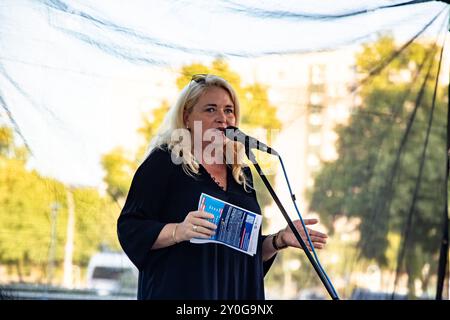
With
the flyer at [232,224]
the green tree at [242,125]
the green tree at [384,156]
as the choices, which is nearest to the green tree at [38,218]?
the green tree at [242,125]

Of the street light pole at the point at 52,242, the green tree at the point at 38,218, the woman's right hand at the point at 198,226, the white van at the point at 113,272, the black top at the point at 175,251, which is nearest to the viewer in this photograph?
the woman's right hand at the point at 198,226


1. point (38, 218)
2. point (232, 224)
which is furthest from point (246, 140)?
point (38, 218)

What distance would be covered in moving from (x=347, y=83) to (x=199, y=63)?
1.20m

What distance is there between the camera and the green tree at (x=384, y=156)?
153 inches

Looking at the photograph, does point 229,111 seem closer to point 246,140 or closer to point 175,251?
point 246,140

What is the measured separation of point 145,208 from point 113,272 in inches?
69.0

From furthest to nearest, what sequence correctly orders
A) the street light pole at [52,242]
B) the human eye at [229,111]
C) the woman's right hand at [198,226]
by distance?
the street light pole at [52,242], the human eye at [229,111], the woman's right hand at [198,226]

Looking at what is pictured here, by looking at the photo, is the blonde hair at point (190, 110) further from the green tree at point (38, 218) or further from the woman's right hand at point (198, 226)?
the green tree at point (38, 218)

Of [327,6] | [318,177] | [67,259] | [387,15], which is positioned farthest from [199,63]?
[318,177]

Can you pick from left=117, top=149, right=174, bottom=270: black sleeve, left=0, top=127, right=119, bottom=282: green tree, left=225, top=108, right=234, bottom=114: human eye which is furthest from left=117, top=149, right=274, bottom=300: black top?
left=0, top=127, right=119, bottom=282: green tree

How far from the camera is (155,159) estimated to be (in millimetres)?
2367

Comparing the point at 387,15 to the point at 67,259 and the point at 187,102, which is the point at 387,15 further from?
the point at 67,259

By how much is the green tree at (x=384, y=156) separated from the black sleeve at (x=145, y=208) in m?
1.46

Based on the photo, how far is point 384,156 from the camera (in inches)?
175
